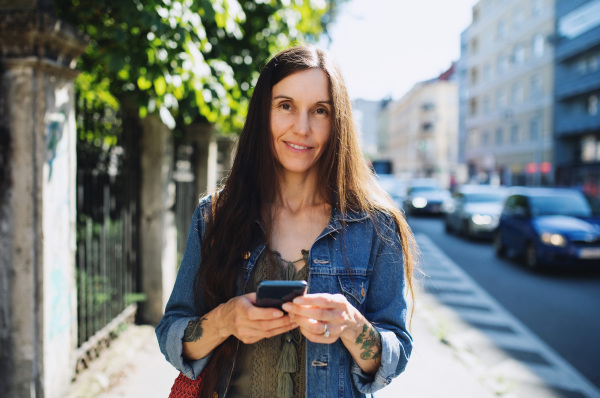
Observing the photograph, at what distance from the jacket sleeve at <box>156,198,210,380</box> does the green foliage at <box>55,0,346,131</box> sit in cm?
212

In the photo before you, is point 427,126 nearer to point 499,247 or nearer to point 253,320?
point 499,247

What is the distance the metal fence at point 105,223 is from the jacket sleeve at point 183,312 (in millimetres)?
2851

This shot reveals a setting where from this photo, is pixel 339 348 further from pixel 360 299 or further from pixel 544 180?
pixel 544 180

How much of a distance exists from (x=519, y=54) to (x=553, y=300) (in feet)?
124

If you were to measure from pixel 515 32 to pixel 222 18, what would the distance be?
1682 inches

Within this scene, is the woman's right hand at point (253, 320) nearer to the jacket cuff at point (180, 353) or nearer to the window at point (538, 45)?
the jacket cuff at point (180, 353)

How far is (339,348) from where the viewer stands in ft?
5.65

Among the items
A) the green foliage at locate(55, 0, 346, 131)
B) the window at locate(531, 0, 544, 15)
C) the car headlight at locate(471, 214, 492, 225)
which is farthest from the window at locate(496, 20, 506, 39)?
the green foliage at locate(55, 0, 346, 131)

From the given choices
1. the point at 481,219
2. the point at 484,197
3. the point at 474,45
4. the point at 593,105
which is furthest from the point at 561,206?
the point at 474,45

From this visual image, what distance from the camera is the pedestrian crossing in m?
4.61

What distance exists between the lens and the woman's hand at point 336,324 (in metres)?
1.45

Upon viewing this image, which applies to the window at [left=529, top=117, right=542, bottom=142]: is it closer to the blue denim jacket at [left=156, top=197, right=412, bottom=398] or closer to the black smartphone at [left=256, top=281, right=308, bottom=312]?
the blue denim jacket at [left=156, top=197, right=412, bottom=398]

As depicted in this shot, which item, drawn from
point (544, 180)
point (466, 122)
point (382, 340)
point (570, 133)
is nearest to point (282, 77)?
point (382, 340)

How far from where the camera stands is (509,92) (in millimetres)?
42375
